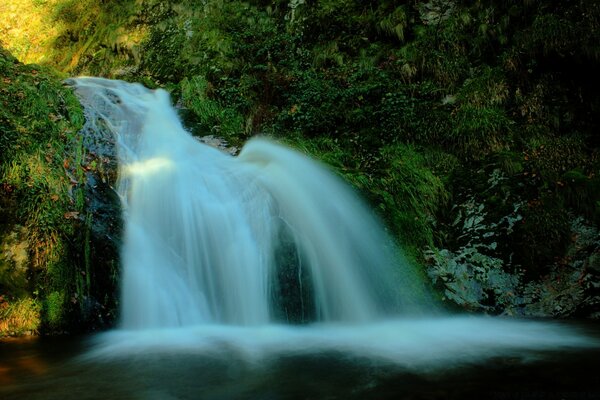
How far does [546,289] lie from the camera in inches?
220

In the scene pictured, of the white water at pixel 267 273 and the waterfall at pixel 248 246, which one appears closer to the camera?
the white water at pixel 267 273

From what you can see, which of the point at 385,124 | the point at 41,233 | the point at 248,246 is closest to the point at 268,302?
the point at 248,246

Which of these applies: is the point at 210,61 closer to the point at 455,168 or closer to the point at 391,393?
the point at 455,168

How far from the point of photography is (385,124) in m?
8.10

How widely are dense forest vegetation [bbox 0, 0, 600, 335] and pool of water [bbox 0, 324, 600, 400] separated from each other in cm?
133

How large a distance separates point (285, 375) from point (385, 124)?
570 cm

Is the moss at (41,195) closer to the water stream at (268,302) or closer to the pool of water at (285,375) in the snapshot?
the water stream at (268,302)

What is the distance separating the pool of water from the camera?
297cm

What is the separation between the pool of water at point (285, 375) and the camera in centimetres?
297

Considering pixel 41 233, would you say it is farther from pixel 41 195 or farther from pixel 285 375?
pixel 285 375

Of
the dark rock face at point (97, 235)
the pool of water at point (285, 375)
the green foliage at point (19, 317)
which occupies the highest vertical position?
the dark rock face at point (97, 235)

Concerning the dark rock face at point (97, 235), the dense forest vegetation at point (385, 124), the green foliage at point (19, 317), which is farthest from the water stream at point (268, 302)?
the green foliage at point (19, 317)

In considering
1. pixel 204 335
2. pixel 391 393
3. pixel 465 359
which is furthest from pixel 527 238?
pixel 204 335

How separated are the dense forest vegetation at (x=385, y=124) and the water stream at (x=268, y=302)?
1.64 ft
